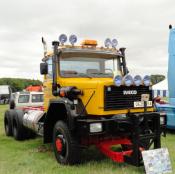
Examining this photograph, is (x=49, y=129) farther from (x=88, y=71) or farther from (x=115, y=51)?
(x=115, y=51)

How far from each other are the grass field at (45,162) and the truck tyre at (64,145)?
0.50 feet

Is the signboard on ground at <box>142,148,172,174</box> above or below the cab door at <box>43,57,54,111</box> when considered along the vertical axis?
below

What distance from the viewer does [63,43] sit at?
804cm

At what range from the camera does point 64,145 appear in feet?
23.4

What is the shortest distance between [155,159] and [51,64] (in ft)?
10.5

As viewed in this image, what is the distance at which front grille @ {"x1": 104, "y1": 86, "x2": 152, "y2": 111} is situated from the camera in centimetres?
686

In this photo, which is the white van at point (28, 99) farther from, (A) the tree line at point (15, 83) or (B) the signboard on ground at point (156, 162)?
(A) the tree line at point (15, 83)

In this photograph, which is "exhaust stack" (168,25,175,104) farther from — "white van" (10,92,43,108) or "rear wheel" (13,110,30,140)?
"rear wheel" (13,110,30,140)

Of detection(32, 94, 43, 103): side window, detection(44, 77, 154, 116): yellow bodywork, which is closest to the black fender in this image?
detection(44, 77, 154, 116): yellow bodywork

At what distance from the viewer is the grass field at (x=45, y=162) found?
22.2 feet

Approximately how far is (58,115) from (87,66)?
129cm

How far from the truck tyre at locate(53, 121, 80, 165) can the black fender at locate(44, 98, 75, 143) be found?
18 cm

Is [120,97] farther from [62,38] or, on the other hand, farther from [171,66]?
[171,66]

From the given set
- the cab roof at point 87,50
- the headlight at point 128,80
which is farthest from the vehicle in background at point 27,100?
the headlight at point 128,80
